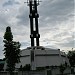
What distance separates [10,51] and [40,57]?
155ft

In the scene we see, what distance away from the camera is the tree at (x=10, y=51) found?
47125 millimetres

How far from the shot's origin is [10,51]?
47.2 meters

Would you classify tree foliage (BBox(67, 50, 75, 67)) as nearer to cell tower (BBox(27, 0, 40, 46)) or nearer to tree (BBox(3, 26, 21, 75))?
cell tower (BBox(27, 0, 40, 46))

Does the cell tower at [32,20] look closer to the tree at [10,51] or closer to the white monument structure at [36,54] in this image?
the white monument structure at [36,54]

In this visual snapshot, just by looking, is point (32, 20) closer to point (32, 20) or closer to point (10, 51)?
point (32, 20)

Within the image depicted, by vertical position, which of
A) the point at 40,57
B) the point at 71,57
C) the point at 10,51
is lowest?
the point at 10,51

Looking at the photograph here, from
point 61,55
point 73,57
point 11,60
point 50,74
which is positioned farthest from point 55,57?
point 11,60

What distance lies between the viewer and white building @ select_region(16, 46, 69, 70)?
91606 millimetres

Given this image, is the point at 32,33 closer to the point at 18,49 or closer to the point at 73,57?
the point at 73,57

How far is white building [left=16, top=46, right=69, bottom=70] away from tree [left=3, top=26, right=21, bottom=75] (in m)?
41.2

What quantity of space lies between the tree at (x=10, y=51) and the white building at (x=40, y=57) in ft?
135

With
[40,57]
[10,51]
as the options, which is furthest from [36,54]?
[10,51]

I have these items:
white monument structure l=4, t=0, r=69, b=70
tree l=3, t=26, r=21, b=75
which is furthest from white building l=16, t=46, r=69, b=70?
tree l=3, t=26, r=21, b=75

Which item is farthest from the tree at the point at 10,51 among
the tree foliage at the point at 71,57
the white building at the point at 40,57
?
the tree foliage at the point at 71,57
